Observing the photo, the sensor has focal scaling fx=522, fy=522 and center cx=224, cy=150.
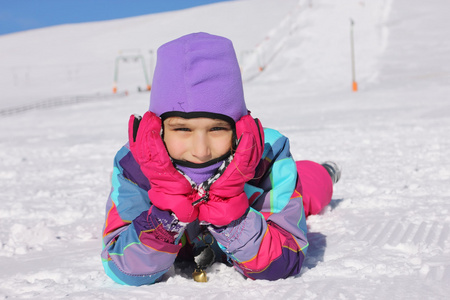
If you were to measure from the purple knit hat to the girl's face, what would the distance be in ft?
0.10

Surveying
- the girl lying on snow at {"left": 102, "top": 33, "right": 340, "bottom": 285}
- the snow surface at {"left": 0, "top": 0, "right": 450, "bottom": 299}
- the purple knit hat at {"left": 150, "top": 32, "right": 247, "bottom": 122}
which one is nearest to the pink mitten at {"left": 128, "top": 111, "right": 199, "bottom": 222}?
the girl lying on snow at {"left": 102, "top": 33, "right": 340, "bottom": 285}

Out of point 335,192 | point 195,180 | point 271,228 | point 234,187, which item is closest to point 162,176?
point 195,180

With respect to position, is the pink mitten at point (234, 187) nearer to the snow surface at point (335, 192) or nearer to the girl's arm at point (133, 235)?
the girl's arm at point (133, 235)

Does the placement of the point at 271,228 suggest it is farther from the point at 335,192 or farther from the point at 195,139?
the point at 335,192

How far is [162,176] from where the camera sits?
6.02 ft

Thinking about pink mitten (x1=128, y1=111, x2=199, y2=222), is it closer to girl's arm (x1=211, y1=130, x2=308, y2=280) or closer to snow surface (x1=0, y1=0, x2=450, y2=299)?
girl's arm (x1=211, y1=130, x2=308, y2=280)

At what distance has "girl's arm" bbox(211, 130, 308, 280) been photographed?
1.98 m

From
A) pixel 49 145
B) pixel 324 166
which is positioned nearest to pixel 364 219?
pixel 324 166

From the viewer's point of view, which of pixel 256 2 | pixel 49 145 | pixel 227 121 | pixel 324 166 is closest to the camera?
pixel 227 121

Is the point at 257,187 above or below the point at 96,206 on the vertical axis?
above

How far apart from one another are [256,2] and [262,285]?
48566 millimetres

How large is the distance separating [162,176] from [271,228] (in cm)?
54

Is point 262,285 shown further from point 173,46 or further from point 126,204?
point 173,46

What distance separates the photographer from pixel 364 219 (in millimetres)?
2979
